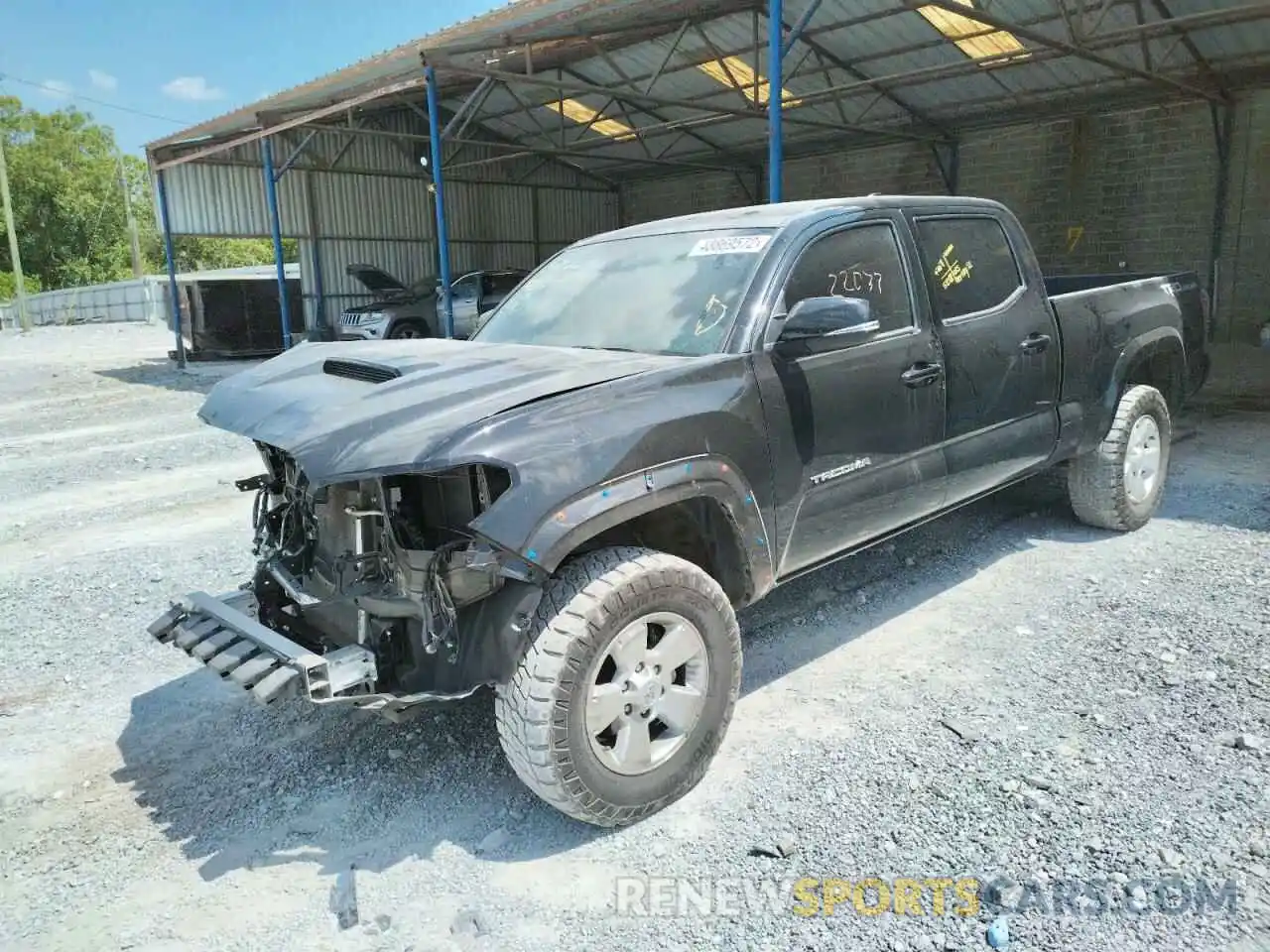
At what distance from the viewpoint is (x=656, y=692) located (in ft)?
9.34

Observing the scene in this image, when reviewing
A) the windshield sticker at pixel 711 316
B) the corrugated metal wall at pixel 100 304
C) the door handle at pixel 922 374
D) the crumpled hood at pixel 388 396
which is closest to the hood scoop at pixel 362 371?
the crumpled hood at pixel 388 396

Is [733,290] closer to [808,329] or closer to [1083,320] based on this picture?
[808,329]

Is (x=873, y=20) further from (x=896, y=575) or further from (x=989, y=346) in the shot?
(x=896, y=575)

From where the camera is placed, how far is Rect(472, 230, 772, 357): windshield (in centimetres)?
340

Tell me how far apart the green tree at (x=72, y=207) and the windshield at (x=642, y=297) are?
4955cm

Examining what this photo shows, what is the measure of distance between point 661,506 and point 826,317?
92cm

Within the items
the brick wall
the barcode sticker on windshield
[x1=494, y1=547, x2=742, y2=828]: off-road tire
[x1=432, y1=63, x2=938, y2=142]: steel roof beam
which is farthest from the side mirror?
the brick wall

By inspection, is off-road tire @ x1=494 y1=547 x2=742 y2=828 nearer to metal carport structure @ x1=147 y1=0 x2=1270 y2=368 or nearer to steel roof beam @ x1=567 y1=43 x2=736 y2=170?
metal carport structure @ x1=147 y1=0 x2=1270 y2=368

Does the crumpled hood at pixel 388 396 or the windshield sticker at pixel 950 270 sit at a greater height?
the windshield sticker at pixel 950 270

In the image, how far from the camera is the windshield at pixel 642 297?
11.2ft

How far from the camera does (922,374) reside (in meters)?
3.80

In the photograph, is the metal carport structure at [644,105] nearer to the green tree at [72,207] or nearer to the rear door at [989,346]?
the rear door at [989,346]

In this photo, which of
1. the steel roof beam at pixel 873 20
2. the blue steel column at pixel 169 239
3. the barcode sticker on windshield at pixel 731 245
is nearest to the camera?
the barcode sticker on windshield at pixel 731 245

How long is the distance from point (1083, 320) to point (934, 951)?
145 inches
